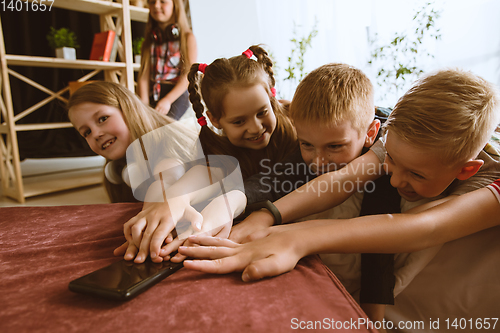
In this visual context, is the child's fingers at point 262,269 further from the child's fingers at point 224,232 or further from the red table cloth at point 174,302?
the child's fingers at point 224,232

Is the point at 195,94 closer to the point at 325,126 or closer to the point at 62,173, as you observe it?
the point at 325,126

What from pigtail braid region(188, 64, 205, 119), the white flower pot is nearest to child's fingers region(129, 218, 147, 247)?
pigtail braid region(188, 64, 205, 119)

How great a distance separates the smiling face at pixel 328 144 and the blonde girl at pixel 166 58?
1234 mm

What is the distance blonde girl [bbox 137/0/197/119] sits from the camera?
6.44 feet

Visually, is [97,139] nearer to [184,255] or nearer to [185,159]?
[185,159]

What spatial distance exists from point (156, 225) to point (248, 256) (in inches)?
8.1

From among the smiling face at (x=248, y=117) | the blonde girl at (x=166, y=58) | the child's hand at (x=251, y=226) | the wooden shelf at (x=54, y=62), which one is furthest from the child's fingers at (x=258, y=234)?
the wooden shelf at (x=54, y=62)

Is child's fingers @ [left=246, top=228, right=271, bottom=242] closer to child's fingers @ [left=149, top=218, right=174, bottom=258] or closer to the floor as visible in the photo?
child's fingers @ [left=149, top=218, right=174, bottom=258]

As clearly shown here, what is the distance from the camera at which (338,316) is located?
396 mm

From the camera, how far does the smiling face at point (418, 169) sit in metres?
0.63

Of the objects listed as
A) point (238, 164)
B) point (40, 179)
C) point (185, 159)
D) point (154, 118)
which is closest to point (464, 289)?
point (238, 164)

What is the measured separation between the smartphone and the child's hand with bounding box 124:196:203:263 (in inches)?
1.0

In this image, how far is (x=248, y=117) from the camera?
3.43 feet

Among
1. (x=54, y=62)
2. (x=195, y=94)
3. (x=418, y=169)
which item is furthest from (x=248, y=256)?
(x=54, y=62)
